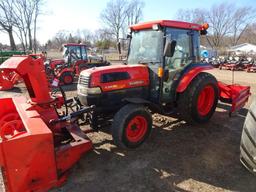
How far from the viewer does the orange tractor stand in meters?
2.72

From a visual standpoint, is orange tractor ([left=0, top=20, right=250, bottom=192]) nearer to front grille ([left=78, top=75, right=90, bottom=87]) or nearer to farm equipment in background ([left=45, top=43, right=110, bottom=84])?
front grille ([left=78, top=75, right=90, bottom=87])

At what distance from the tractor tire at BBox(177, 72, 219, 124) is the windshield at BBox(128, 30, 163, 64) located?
1004mm

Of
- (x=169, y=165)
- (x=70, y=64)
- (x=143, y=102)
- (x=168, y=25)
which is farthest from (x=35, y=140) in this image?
(x=70, y=64)

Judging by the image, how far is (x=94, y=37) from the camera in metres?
73.9

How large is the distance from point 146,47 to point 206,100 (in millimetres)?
2047

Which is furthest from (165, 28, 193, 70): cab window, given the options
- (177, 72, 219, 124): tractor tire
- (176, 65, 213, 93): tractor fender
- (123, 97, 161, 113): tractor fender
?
(123, 97, 161, 113): tractor fender

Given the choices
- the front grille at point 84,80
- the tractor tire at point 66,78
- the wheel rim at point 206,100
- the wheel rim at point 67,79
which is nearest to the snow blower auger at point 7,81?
the tractor tire at point 66,78

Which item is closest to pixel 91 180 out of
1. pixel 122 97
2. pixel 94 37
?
pixel 122 97

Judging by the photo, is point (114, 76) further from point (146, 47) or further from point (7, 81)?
point (7, 81)

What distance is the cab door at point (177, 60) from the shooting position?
439 cm

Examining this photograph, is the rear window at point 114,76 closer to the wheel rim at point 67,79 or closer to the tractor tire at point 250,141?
the tractor tire at point 250,141

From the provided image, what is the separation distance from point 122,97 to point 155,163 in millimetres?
1345

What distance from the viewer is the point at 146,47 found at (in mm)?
4445

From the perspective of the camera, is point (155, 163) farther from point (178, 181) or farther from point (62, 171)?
point (62, 171)
